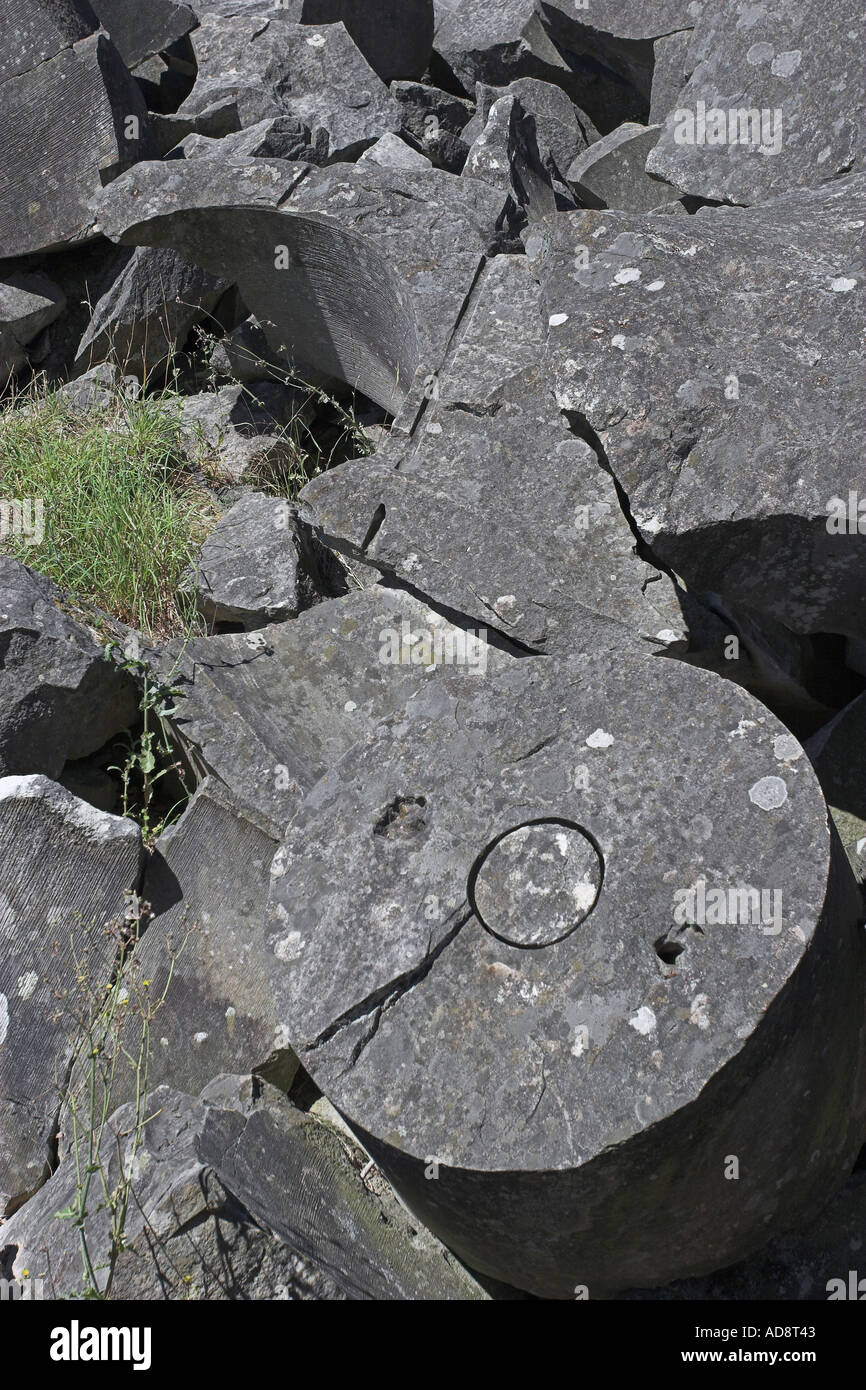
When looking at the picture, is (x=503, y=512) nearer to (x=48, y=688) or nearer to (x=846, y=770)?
(x=846, y=770)

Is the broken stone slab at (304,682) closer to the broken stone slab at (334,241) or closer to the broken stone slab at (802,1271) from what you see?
the broken stone slab at (334,241)

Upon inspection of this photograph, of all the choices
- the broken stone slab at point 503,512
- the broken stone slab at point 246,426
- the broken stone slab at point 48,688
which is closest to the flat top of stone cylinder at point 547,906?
the broken stone slab at point 503,512

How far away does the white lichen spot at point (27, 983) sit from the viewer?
3.08m

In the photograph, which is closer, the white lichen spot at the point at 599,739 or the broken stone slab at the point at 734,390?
the white lichen spot at the point at 599,739

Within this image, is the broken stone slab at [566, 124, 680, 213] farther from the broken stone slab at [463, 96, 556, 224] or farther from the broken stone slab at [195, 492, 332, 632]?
the broken stone slab at [195, 492, 332, 632]

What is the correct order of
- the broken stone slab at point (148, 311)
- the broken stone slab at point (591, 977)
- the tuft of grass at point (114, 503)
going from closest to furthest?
the broken stone slab at point (591, 977)
the tuft of grass at point (114, 503)
the broken stone slab at point (148, 311)

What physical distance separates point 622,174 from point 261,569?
250 centimetres

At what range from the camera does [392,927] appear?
2293 mm

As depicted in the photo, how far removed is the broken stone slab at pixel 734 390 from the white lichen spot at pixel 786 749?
0.53m

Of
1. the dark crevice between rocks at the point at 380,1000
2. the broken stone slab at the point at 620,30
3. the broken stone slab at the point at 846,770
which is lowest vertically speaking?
the dark crevice between rocks at the point at 380,1000

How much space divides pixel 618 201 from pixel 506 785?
3.58 metres

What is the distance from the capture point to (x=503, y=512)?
10.5 feet

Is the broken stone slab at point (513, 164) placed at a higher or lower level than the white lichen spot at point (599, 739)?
higher

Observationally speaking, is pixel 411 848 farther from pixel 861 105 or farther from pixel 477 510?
pixel 861 105
